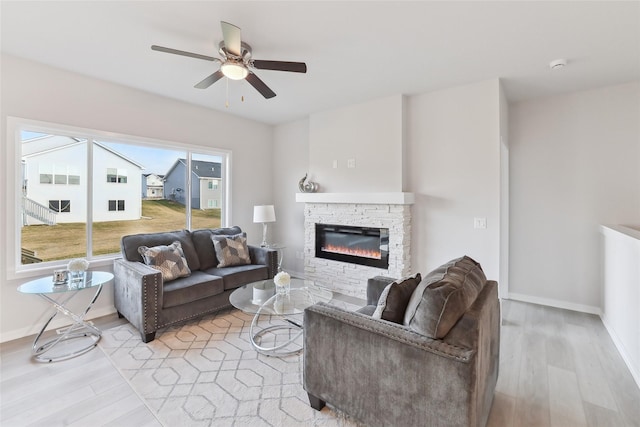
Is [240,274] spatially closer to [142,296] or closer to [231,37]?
[142,296]

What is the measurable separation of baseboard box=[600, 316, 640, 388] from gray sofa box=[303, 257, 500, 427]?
134 centimetres

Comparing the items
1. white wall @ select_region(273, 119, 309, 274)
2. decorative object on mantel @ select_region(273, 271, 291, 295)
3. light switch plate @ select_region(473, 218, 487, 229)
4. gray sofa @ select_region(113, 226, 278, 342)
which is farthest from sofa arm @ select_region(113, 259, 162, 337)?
light switch plate @ select_region(473, 218, 487, 229)

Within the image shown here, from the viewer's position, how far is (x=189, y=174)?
14.5 ft

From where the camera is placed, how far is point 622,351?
2.58 metres

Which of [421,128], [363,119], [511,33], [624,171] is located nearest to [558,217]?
[624,171]

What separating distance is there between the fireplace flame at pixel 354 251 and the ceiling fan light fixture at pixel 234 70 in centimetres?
267

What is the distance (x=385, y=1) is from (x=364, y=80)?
4.42 feet

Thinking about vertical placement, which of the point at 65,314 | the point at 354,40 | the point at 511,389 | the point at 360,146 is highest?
Answer: the point at 354,40

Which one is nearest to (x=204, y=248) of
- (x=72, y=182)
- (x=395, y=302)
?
(x=72, y=182)

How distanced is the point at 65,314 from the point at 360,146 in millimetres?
3880

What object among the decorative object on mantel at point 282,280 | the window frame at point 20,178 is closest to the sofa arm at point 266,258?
the decorative object on mantel at point 282,280

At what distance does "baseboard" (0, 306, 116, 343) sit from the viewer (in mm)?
2807

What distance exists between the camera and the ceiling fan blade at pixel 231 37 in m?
2.02

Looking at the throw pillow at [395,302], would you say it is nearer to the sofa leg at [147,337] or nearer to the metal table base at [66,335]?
the sofa leg at [147,337]
